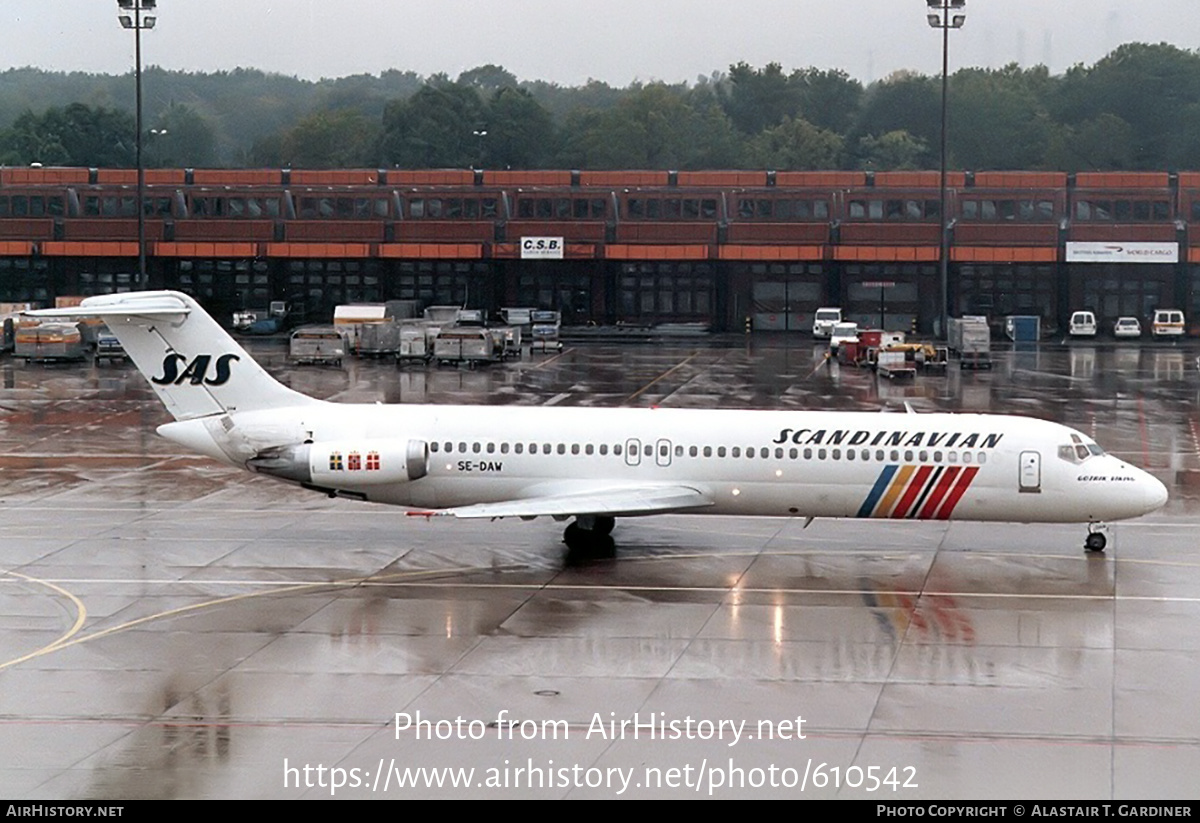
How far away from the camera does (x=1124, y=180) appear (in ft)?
329

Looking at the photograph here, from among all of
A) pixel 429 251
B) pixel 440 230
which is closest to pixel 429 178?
pixel 440 230

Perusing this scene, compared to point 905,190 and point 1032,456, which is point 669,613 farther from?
point 905,190

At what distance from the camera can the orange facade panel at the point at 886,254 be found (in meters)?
98.7

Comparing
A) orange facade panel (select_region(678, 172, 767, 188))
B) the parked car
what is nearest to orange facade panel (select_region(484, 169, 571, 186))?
orange facade panel (select_region(678, 172, 767, 188))

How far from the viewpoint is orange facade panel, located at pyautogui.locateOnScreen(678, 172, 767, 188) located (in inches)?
4028

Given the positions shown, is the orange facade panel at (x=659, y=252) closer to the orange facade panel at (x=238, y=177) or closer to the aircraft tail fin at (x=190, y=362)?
the orange facade panel at (x=238, y=177)

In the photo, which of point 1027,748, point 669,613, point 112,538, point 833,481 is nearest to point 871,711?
point 1027,748

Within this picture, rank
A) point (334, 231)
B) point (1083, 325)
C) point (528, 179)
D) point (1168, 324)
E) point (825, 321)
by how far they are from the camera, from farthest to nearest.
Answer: point (528, 179), point (334, 231), point (1083, 325), point (1168, 324), point (825, 321)

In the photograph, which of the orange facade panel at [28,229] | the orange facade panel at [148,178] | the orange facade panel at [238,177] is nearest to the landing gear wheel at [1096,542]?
the orange facade panel at [238,177]

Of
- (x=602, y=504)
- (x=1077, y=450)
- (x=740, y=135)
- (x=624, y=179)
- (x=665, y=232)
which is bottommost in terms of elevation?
(x=602, y=504)

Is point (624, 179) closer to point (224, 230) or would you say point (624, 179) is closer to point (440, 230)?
point (440, 230)

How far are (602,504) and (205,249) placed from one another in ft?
240

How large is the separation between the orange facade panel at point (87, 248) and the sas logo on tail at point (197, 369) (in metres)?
68.2

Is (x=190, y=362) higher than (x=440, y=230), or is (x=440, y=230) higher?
(x=440, y=230)
